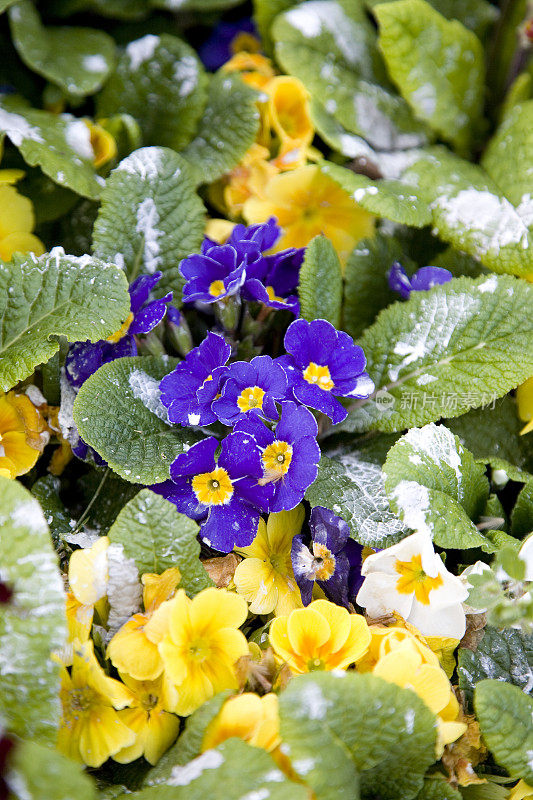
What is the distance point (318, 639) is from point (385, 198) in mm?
796

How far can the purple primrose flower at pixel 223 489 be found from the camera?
3.37 ft

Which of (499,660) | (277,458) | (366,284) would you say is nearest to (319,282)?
(366,284)

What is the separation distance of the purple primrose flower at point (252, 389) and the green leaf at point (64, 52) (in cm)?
Answer: 82

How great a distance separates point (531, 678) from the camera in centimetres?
102

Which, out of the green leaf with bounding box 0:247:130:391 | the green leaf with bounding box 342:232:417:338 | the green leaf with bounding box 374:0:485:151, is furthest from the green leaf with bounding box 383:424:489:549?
the green leaf with bounding box 374:0:485:151

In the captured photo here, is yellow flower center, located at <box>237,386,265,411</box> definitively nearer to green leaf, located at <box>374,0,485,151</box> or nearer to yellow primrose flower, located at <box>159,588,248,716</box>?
yellow primrose flower, located at <box>159,588,248,716</box>

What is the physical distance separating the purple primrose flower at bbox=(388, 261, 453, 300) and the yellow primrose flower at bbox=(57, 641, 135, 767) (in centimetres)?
80

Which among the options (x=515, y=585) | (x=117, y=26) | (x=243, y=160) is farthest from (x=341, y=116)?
(x=515, y=585)

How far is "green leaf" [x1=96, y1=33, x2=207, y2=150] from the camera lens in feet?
4.97

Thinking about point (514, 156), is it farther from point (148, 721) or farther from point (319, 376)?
point (148, 721)

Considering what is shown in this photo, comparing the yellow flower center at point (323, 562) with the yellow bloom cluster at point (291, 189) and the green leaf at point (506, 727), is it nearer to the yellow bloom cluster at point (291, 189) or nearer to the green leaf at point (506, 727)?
the green leaf at point (506, 727)

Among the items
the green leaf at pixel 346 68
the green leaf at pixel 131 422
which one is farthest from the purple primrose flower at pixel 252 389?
the green leaf at pixel 346 68

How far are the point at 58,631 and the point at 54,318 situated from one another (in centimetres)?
48

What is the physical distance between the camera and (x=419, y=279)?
4.24 feet
